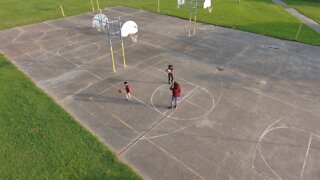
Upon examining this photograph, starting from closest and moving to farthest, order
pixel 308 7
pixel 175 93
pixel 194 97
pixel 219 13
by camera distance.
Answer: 1. pixel 175 93
2. pixel 194 97
3. pixel 219 13
4. pixel 308 7

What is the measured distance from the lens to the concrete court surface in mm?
11836

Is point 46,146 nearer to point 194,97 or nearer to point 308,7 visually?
point 194,97

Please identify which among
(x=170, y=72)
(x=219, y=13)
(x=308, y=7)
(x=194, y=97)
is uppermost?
(x=170, y=72)

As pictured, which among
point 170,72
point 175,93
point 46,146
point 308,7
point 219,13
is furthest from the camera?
point 308,7

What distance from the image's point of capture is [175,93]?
14.4 meters

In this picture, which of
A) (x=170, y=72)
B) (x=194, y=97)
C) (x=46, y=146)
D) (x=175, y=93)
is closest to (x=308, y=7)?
(x=170, y=72)

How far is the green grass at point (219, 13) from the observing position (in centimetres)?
2892

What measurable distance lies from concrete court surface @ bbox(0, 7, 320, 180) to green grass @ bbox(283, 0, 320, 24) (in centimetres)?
1602

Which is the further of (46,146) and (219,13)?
(219,13)

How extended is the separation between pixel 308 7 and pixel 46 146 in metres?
46.0

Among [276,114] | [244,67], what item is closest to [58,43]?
[244,67]

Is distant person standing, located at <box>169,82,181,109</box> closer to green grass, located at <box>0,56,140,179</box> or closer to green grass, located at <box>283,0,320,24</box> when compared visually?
green grass, located at <box>0,56,140,179</box>

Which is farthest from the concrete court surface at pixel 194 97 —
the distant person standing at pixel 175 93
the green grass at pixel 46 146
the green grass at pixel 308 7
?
the green grass at pixel 308 7

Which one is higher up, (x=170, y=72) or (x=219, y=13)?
(x=170, y=72)
